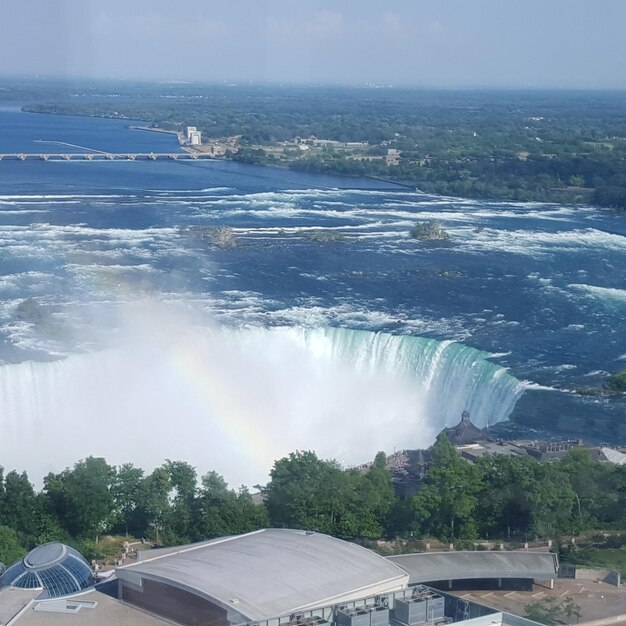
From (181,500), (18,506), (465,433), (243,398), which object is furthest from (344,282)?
(18,506)

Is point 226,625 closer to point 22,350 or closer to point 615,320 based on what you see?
point 22,350

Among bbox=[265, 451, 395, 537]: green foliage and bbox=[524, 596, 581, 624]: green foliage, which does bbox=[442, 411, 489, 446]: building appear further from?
bbox=[524, 596, 581, 624]: green foliage

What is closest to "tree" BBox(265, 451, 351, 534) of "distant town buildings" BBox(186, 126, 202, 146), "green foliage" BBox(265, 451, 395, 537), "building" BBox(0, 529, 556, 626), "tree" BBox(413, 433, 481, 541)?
"green foliage" BBox(265, 451, 395, 537)

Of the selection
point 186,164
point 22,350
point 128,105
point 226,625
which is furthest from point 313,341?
point 128,105

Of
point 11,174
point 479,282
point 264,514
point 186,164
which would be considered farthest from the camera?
point 186,164

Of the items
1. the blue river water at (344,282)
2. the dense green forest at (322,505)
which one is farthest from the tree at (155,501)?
the blue river water at (344,282)

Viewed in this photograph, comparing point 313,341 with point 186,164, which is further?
point 186,164

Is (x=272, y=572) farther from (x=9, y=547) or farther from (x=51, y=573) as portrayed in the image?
(x=9, y=547)
